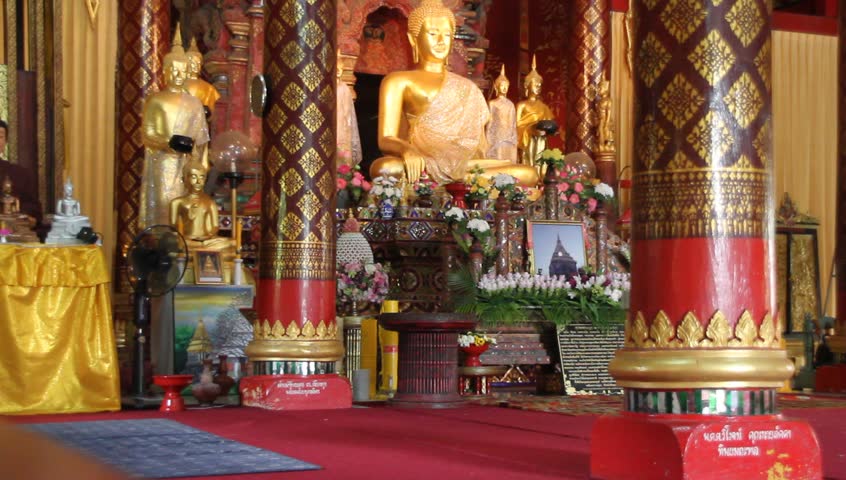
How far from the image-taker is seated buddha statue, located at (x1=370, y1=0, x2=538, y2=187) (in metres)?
10.5

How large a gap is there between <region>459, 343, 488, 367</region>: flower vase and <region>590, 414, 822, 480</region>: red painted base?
4135mm

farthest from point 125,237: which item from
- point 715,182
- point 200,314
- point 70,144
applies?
point 715,182

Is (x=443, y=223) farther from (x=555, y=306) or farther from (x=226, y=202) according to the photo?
A: (x=226, y=202)

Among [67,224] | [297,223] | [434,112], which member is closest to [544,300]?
[297,223]

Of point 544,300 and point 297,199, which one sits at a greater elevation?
point 297,199

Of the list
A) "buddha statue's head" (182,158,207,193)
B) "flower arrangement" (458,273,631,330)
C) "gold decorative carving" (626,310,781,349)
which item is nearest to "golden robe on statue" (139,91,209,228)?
"buddha statue's head" (182,158,207,193)

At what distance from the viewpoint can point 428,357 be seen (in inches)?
254

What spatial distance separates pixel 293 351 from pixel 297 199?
0.84m

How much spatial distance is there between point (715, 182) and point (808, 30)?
12.0 meters

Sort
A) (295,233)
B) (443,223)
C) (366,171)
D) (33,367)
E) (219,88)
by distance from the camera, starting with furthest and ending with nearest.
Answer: (366,171), (219,88), (443,223), (295,233), (33,367)

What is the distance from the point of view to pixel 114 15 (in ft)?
36.0

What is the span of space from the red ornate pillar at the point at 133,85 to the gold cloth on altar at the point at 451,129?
8.28ft

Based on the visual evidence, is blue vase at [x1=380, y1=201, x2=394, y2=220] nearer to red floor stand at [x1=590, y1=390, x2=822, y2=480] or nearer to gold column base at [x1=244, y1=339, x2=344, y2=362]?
gold column base at [x1=244, y1=339, x2=344, y2=362]

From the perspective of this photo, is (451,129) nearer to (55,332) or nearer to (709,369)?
(55,332)
